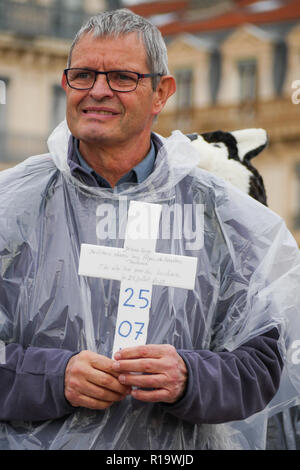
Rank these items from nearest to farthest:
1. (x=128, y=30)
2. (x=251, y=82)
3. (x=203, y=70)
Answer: (x=128, y=30), (x=251, y=82), (x=203, y=70)

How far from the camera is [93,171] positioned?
2.51 metres

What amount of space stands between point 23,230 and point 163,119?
18.3 meters

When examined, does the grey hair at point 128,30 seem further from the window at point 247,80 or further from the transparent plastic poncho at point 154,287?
the window at point 247,80

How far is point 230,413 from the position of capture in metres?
2.40

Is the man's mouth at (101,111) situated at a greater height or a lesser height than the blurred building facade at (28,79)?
greater

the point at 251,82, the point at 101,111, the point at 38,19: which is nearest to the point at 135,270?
the point at 101,111

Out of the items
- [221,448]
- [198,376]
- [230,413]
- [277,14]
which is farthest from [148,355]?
[277,14]

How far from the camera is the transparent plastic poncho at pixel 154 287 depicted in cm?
238

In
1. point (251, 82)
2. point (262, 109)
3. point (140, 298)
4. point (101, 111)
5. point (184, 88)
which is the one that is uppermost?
point (101, 111)

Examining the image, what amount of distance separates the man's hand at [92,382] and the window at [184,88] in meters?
18.2

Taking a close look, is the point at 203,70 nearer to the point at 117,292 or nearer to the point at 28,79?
the point at 28,79

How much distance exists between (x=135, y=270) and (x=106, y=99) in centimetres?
46

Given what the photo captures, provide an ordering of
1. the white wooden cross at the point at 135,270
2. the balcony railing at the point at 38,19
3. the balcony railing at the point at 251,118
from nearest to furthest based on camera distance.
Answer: the white wooden cross at the point at 135,270 < the balcony railing at the point at 251,118 < the balcony railing at the point at 38,19

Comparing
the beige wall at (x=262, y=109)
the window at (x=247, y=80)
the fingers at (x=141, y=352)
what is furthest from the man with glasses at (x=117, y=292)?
the window at (x=247, y=80)
